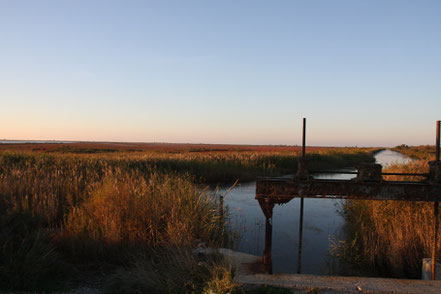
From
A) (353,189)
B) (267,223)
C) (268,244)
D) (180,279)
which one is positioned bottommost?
(180,279)

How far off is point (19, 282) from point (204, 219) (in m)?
3.23

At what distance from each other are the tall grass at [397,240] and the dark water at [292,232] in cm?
73

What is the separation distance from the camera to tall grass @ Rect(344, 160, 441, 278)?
5.37 m

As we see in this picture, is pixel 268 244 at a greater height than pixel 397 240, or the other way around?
pixel 268 244

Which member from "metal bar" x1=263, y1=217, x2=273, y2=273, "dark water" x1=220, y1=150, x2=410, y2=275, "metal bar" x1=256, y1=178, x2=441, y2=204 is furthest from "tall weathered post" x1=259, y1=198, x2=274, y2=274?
"dark water" x1=220, y1=150, x2=410, y2=275

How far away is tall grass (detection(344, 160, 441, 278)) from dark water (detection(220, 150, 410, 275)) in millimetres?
725

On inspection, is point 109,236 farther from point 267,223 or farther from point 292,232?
point 292,232

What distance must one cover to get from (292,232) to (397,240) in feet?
11.0

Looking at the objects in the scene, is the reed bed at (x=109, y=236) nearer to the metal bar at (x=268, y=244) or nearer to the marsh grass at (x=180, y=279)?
the marsh grass at (x=180, y=279)

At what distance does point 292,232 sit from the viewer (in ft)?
27.9

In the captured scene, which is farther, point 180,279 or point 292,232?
point 292,232

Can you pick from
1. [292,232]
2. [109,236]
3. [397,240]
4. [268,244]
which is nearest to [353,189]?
[268,244]

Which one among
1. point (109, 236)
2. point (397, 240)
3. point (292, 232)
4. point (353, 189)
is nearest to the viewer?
point (353, 189)

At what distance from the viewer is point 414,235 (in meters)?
5.57
